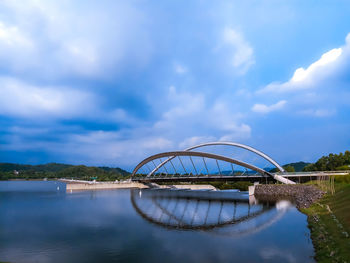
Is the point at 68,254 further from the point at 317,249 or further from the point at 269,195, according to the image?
the point at 269,195

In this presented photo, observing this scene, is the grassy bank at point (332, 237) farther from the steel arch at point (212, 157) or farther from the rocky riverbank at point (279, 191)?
the steel arch at point (212, 157)

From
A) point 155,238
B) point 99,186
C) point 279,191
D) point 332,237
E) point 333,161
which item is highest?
point 333,161

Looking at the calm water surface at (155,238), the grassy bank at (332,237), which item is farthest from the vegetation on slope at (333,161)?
the grassy bank at (332,237)

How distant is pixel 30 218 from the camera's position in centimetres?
2183

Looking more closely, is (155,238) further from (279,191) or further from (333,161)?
(333,161)

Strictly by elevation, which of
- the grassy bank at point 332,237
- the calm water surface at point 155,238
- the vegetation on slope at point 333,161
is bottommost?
the calm water surface at point 155,238

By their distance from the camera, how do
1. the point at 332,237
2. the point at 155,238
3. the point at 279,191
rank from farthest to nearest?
the point at 279,191 < the point at 155,238 < the point at 332,237

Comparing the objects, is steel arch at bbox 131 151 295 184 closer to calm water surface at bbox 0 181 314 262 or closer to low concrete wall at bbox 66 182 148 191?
low concrete wall at bbox 66 182 148 191

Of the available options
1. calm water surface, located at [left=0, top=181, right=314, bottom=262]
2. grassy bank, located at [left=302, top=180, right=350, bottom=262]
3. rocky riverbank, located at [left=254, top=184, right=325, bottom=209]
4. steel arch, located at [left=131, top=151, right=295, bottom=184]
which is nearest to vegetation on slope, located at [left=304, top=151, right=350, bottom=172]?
steel arch, located at [left=131, top=151, right=295, bottom=184]

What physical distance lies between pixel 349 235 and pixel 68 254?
13.4m

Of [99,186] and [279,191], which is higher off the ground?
[279,191]

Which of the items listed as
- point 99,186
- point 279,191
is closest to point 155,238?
point 279,191

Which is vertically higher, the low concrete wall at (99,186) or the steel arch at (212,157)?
the steel arch at (212,157)

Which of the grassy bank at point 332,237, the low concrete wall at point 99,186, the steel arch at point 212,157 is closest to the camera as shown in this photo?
the grassy bank at point 332,237
